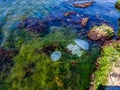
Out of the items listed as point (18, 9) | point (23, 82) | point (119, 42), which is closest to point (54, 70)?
point (23, 82)

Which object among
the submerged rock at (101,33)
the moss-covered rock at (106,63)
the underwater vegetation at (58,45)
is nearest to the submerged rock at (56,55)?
the underwater vegetation at (58,45)

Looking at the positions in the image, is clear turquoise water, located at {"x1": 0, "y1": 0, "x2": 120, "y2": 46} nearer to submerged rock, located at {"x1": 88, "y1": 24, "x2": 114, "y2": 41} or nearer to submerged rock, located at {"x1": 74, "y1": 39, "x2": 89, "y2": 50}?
submerged rock, located at {"x1": 88, "y1": 24, "x2": 114, "y2": 41}

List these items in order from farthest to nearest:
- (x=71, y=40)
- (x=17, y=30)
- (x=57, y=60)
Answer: (x=17, y=30)
(x=71, y=40)
(x=57, y=60)

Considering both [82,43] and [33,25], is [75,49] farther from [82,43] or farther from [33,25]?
[33,25]

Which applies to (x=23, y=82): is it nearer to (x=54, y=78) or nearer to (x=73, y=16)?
(x=54, y=78)

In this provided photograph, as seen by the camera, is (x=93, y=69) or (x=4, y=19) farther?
(x=4, y=19)

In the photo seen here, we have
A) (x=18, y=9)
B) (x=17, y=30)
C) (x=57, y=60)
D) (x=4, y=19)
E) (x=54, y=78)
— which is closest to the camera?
(x=54, y=78)

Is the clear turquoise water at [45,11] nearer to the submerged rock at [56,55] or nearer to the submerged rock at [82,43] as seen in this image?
the submerged rock at [82,43]
